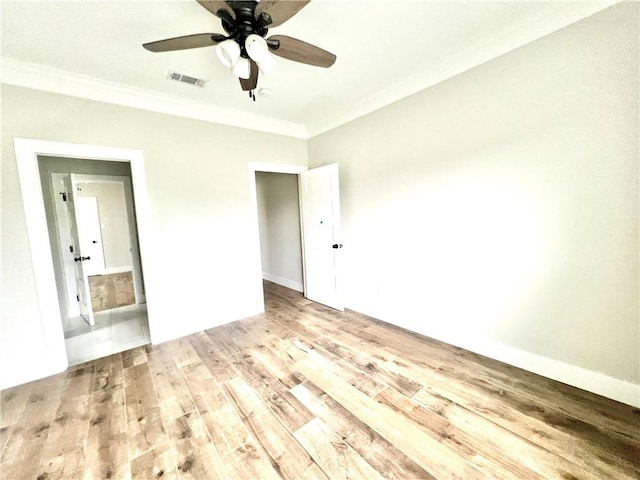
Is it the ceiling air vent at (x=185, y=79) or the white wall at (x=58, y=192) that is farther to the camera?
the white wall at (x=58, y=192)

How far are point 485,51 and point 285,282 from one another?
14.1ft

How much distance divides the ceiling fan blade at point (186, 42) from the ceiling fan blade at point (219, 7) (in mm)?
128

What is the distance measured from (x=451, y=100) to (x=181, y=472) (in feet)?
11.2

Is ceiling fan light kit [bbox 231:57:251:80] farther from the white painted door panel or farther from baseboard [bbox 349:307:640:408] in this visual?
the white painted door panel

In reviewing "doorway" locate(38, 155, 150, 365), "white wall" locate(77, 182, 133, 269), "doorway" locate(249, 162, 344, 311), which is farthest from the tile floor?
"doorway" locate(249, 162, 344, 311)

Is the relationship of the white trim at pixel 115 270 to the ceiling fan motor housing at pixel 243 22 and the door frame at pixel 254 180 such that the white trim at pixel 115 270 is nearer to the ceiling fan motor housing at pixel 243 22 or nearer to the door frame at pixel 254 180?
the door frame at pixel 254 180

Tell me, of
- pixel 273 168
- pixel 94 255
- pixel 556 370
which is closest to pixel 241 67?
pixel 273 168

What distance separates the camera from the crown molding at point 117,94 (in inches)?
84.0

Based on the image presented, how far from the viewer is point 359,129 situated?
10.6 feet

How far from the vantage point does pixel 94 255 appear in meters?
4.42

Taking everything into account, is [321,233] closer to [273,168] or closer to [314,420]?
[273,168]

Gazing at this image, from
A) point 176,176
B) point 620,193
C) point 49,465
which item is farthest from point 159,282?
point 620,193

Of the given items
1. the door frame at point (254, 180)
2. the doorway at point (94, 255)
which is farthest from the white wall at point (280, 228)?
the doorway at point (94, 255)

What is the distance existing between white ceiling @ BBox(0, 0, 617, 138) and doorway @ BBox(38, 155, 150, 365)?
1573mm
